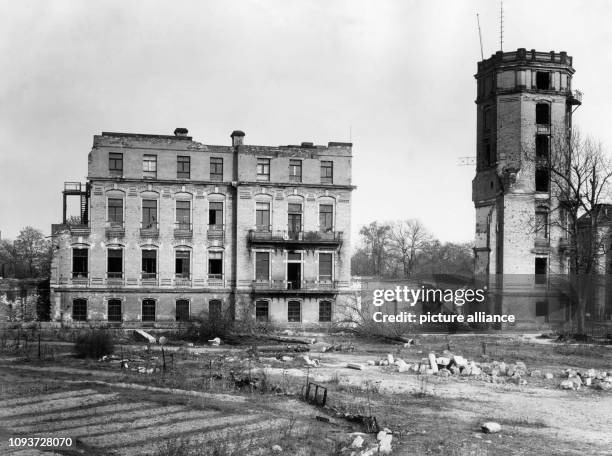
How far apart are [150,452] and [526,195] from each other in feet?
120

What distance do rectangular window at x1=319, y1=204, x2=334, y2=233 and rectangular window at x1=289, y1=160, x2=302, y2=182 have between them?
7.27 feet

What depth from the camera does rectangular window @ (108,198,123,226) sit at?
38938mm

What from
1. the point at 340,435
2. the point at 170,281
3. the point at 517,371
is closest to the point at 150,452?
the point at 340,435

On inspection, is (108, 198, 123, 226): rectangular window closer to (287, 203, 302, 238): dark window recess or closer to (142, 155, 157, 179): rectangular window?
(142, 155, 157, 179): rectangular window

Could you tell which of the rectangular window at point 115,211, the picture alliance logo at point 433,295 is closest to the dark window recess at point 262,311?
the picture alliance logo at point 433,295

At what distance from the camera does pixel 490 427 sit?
14203mm

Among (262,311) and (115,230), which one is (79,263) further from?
(262,311)

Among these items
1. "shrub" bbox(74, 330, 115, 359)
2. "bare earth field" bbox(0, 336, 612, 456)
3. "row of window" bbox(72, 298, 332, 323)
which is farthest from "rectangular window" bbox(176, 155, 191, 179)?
"bare earth field" bbox(0, 336, 612, 456)

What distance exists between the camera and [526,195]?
143 feet

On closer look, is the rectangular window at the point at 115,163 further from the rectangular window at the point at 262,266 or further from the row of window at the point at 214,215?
the rectangular window at the point at 262,266

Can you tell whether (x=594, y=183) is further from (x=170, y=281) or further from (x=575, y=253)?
(x=170, y=281)

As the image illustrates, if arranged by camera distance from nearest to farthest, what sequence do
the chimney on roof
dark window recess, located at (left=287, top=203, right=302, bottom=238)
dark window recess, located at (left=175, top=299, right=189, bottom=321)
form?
dark window recess, located at (left=175, top=299, right=189, bottom=321), dark window recess, located at (left=287, top=203, right=302, bottom=238), the chimney on roof

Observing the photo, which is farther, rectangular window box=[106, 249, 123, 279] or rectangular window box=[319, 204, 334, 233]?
rectangular window box=[319, 204, 334, 233]

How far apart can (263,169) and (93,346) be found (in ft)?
60.7
